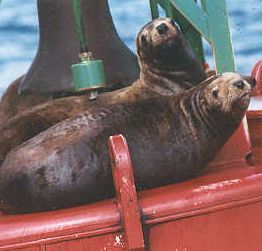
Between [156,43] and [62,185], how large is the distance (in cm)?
95

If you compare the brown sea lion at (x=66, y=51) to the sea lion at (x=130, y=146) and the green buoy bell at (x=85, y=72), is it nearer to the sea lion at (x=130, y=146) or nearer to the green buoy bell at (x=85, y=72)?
the green buoy bell at (x=85, y=72)

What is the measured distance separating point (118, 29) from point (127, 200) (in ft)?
15.7

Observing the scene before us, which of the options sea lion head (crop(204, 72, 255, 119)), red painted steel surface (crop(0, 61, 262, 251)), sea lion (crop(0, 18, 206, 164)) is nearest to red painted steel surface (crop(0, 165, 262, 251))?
red painted steel surface (crop(0, 61, 262, 251))

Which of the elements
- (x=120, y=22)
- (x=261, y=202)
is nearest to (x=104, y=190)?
(x=261, y=202)

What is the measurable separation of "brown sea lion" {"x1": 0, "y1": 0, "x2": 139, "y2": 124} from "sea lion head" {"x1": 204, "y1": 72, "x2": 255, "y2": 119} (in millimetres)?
799

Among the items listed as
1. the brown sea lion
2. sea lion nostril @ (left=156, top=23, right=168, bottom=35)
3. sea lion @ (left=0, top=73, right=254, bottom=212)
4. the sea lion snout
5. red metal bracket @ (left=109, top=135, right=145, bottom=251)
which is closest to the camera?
red metal bracket @ (left=109, top=135, right=145, bottom=251)

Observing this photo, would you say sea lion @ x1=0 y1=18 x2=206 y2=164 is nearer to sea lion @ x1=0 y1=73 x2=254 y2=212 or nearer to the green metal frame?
the green metal frame

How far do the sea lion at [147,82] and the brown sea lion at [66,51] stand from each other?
6.1 inches

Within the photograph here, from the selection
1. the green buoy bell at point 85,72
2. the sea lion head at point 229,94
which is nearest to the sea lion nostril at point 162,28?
the green buoy bell at point 85,72

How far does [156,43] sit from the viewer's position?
2.92 metres

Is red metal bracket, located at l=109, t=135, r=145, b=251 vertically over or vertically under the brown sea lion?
under

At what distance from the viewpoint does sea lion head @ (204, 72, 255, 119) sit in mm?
2354

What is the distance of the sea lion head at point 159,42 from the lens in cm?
288

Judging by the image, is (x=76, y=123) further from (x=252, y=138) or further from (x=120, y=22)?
(x=120, y=22)
